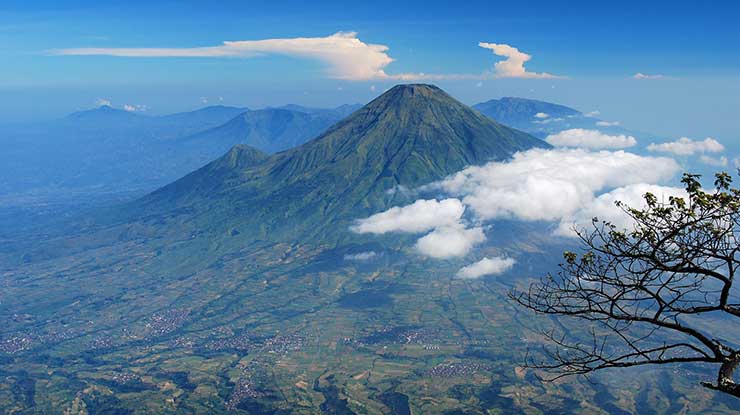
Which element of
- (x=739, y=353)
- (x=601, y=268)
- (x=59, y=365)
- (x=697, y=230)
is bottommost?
(x=59, y=365)

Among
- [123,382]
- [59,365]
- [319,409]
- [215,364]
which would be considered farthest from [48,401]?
[319,409]

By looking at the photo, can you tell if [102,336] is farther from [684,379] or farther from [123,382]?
[684,379]

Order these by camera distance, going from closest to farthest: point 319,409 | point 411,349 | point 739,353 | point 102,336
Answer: point 739,353 → point 319,409 → point 411,349 → point 102,336

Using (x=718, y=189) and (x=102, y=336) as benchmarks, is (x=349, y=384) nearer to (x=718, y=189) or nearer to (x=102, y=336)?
(x=102, y=336)

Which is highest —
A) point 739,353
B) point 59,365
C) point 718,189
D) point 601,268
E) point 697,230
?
point 718,189

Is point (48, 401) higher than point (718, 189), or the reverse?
point (718, 189)

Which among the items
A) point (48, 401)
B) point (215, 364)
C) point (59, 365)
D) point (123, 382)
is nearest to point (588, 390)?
point (215, 364)

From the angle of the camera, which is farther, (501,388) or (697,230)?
(501,388)

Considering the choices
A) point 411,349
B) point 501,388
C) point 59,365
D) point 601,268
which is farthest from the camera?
point 411,349

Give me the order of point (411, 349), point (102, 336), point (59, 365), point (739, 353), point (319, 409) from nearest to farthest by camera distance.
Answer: point (739, 353) < point (319, 409) < point (59, 365) < point (411, 349) < point (102, 336)
